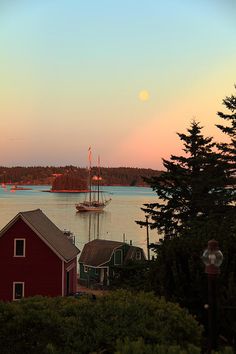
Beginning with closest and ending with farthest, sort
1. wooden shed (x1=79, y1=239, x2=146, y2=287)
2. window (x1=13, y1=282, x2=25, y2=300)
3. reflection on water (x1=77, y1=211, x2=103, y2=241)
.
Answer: window (x1=13, y1=282, x2=25, y2=300)
wooden shed (x1=79, y1=239, x2=146, y2=287)
reflection on water (x1=77, y1=211, x2=103, y2=241)

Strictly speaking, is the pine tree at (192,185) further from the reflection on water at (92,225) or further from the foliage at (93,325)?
the reflection on water at (92,225)

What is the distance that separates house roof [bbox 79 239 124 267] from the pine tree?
1329cm

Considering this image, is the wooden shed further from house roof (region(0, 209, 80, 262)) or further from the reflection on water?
the reflection on water

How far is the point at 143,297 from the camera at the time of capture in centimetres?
Result: 948

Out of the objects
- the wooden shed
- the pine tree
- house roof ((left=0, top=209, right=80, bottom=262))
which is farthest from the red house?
the wooden shed

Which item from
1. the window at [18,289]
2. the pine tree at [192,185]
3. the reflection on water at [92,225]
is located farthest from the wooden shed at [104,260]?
the reflection on water at [92,225]

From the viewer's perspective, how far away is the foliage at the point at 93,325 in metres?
7.89

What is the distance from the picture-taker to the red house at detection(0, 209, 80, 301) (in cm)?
2912

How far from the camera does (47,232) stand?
30.9 meters

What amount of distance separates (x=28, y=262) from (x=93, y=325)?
71.9 ft

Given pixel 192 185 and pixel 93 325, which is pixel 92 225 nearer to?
pixel 192 185

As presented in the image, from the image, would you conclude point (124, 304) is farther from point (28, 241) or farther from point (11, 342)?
point (28, 241)

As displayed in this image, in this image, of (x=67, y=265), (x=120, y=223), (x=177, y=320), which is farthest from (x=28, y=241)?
(x=120, y=223)

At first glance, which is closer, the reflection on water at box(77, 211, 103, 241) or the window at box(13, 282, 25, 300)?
the window at box(13, 282, 25, 300)
